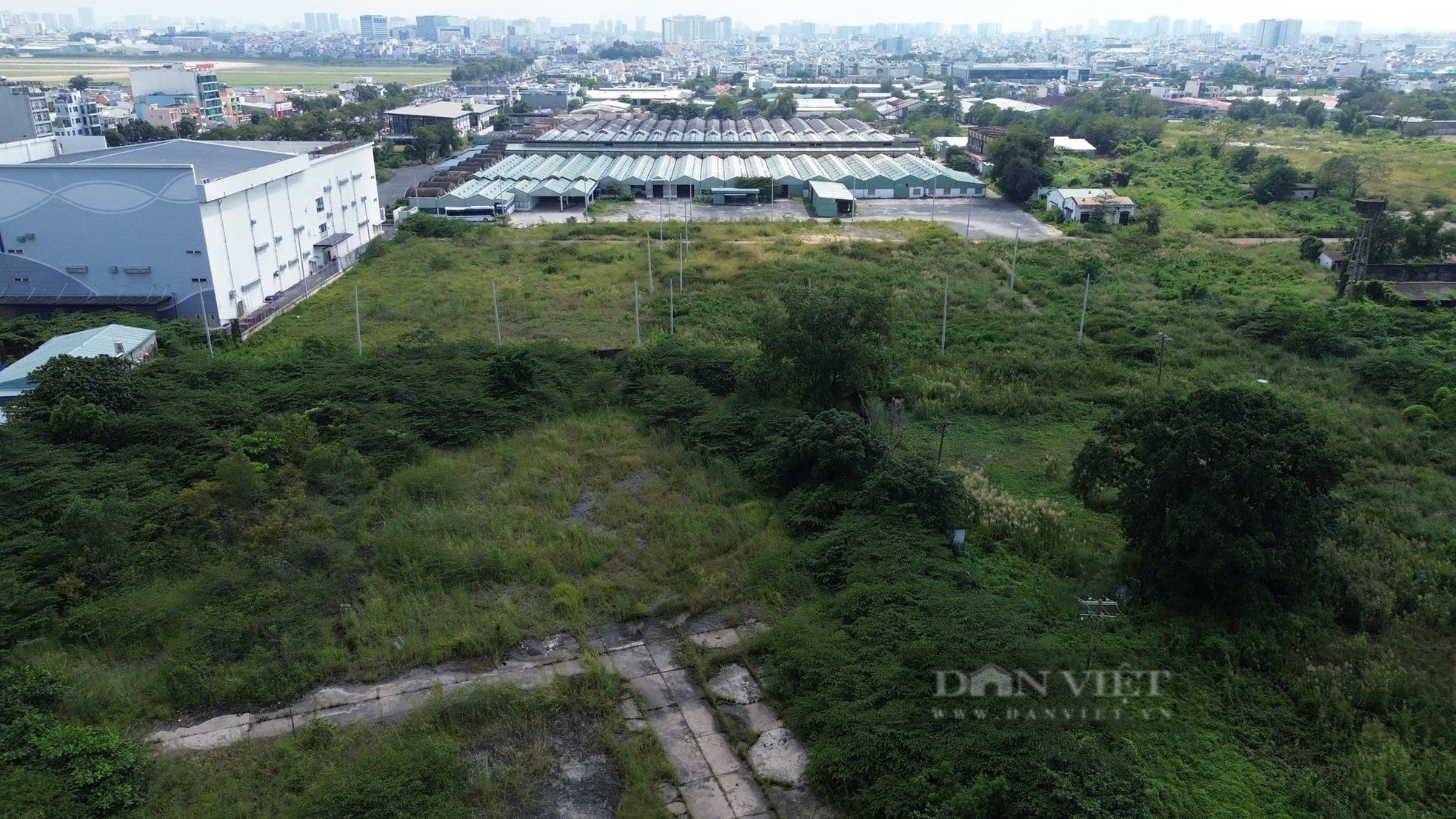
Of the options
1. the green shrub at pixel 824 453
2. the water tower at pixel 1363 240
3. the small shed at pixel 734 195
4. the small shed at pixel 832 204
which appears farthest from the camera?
the small shed at pixel 734 195

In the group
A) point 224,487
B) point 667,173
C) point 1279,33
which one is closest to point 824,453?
point 224,487

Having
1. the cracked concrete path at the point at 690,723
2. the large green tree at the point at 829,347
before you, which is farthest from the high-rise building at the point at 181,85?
the cracked concrete path at the point at 690,723

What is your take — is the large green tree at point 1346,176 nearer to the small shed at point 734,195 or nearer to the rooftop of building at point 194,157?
the small shed at point 734,195

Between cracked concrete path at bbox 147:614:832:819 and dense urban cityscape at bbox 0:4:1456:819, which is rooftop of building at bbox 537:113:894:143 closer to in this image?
dense urban cityscape at bbox 0:4:1456:819

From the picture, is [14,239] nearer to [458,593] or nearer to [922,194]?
[458,593]

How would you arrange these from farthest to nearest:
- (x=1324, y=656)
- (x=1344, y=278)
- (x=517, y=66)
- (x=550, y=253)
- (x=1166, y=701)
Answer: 1. (x=517, y=66)
2. (x=550, y=253)
3. (x=1344, y=278)
4. (x=1324, y=656)
5. (x=1166, y=701)

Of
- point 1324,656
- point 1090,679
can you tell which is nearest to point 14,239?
point 1090,679

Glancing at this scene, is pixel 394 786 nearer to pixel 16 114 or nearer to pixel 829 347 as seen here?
pixel 829 347
